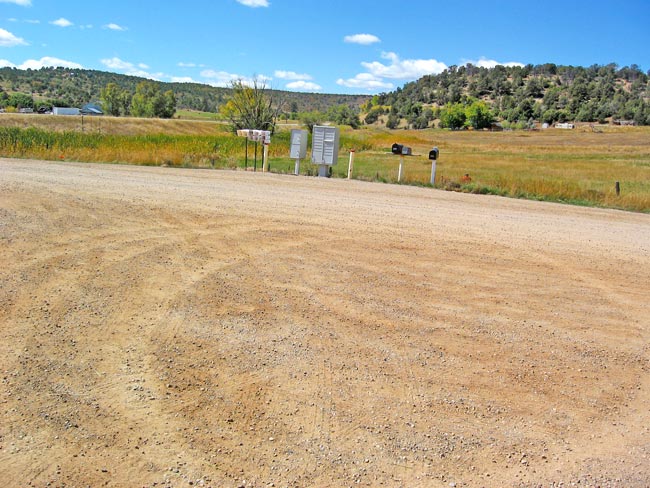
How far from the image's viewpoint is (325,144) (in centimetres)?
2156

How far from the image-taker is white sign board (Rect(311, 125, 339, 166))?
21.5m

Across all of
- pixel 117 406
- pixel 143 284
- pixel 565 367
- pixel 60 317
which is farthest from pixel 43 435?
pixel 565 367

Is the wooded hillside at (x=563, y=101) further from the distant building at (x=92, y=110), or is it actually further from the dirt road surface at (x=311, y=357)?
the dirt road surface at (x=311, y=357)

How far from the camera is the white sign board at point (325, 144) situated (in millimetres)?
21531

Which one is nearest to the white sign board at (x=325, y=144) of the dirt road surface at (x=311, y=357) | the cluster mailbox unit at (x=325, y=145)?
the cluster mailbox unit at (x=325, y=145)

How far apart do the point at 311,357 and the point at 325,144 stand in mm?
16777

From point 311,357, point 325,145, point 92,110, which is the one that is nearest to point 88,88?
point 92,110

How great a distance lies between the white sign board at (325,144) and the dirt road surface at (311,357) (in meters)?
11.6

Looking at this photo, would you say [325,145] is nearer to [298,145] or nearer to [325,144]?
[325,144]

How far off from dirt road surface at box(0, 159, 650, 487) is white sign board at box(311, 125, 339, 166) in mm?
11568

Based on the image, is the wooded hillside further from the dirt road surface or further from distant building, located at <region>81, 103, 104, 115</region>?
the dirt road surface

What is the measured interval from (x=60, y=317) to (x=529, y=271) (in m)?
5.77

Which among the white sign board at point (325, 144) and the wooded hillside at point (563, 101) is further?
the wooded hillside at point (563, 101)

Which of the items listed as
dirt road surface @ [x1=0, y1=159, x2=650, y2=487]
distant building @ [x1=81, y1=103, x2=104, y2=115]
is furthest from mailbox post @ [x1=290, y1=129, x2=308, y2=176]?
distant building @ [x1=81, y1=103, x2=104, y2=115]
